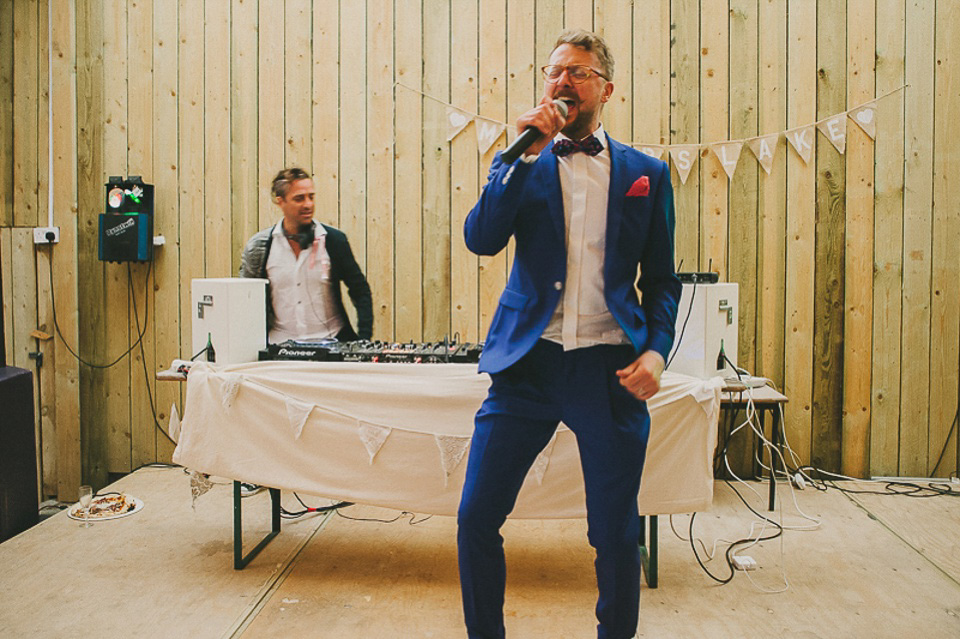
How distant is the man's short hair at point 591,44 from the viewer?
1.80 m

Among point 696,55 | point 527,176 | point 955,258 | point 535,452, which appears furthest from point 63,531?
point 955,258

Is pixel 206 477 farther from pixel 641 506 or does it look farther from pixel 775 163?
pixel 775 163

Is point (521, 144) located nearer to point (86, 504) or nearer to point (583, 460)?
point (583, 460)

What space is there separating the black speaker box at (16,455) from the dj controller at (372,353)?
1.16 meters

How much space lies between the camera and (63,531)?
3252mm

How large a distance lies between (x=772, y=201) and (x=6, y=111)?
4455 millimetres

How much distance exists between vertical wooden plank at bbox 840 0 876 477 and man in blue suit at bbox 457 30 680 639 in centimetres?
274

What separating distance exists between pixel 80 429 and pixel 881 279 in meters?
4.69

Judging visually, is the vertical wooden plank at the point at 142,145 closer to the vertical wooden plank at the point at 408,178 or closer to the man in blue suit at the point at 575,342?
the vertical wooden plank at the point at 408,178

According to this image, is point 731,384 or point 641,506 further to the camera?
point 731,384

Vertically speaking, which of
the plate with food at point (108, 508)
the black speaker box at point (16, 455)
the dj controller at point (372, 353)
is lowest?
the plate with food at point (108, 508)

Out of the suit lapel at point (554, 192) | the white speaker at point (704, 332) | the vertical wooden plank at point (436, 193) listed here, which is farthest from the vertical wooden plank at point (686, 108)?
the suit lapel at point (554, 192)

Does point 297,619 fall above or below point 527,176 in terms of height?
below

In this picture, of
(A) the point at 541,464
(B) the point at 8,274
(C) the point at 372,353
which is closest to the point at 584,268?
(A) the point at 541,464
